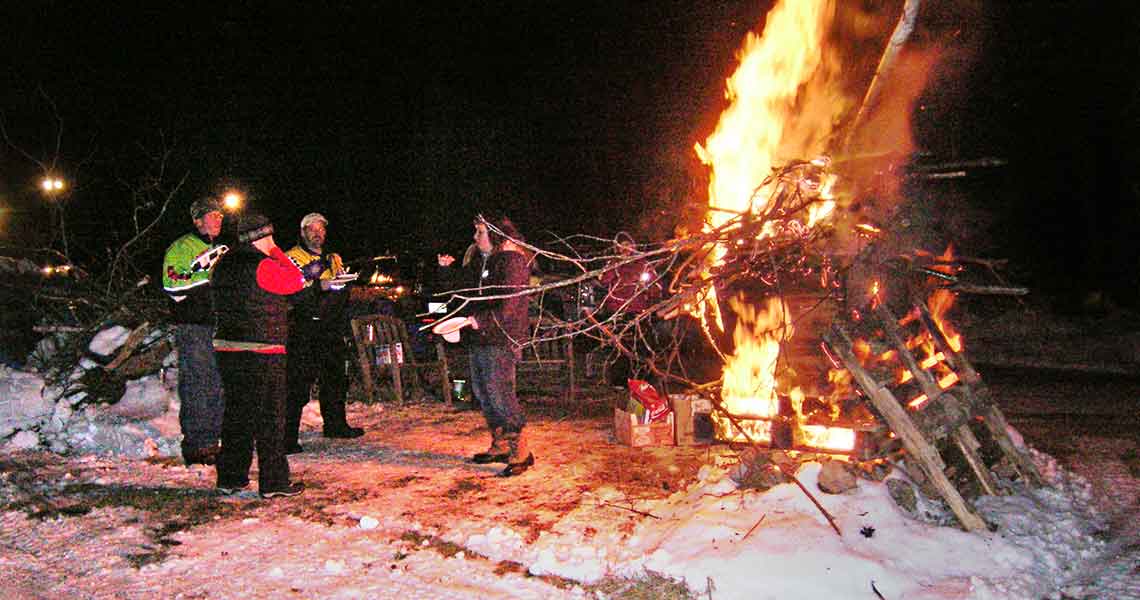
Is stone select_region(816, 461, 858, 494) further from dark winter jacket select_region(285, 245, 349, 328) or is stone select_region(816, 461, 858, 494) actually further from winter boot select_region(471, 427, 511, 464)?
dark winter jacket select_region(285, 245, 349, 328)

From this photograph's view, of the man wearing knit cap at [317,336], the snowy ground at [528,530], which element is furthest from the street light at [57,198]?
the man wearing knit cap at [317,336]

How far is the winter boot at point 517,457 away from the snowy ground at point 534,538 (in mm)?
120

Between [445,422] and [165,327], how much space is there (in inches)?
130

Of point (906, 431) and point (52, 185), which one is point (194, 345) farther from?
point (906, 431)

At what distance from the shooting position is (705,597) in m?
3.29

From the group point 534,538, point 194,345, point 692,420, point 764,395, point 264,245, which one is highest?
point 264,245

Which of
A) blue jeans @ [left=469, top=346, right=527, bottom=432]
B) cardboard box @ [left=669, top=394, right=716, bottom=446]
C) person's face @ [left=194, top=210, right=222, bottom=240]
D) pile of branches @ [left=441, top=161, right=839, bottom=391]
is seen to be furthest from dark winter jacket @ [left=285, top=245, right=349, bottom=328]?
cardboard box @ [left=669, top=394, right=716, bottom=446]

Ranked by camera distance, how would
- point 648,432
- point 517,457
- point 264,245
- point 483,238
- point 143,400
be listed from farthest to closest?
1. point 143,400
2. point 648,432
3. point 483,238
4. point 517,457
5. point 264,245

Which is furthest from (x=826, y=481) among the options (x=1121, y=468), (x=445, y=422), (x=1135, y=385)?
(x=1135, y=385)

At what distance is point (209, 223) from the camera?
573cm

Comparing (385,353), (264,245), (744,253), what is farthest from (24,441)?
(744,253)

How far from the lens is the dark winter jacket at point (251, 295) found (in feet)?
15.8

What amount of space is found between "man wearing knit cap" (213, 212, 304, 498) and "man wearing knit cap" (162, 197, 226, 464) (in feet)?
2.67

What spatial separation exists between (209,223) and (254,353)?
5.18 ft
